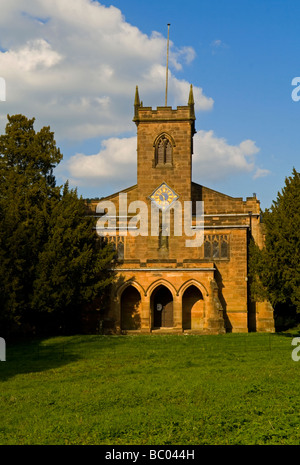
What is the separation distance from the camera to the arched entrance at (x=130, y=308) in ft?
132

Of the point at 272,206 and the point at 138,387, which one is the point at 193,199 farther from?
the point at 138,387

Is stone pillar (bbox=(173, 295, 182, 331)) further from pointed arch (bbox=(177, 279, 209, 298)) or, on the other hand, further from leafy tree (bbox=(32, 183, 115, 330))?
leafy tree (bbox=(32, 183, 115, 330))

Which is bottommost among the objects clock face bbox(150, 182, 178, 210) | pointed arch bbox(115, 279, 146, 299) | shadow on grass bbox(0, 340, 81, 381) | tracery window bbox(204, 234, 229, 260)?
shadow on grass bbox(0, 340, 81, 381)

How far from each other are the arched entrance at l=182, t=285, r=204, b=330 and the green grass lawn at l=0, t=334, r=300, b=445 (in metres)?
12.2

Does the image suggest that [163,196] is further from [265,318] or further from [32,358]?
[32,358]

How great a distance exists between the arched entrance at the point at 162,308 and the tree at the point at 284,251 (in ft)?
30.0

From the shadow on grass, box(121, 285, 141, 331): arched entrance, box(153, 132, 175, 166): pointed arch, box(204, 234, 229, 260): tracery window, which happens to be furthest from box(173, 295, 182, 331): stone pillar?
box(153, 132, 175, 166): pointed arch

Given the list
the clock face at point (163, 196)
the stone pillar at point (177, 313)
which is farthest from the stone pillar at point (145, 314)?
the clock face at point (163, 196)

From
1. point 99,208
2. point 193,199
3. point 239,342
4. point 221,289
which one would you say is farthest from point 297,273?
point 99,208

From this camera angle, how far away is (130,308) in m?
40.5

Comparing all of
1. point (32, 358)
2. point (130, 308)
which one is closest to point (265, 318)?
point (130, 308)

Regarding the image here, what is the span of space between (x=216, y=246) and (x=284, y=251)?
9.57 metres

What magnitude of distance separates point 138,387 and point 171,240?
77.5ft

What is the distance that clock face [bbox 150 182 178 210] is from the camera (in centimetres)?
4103
